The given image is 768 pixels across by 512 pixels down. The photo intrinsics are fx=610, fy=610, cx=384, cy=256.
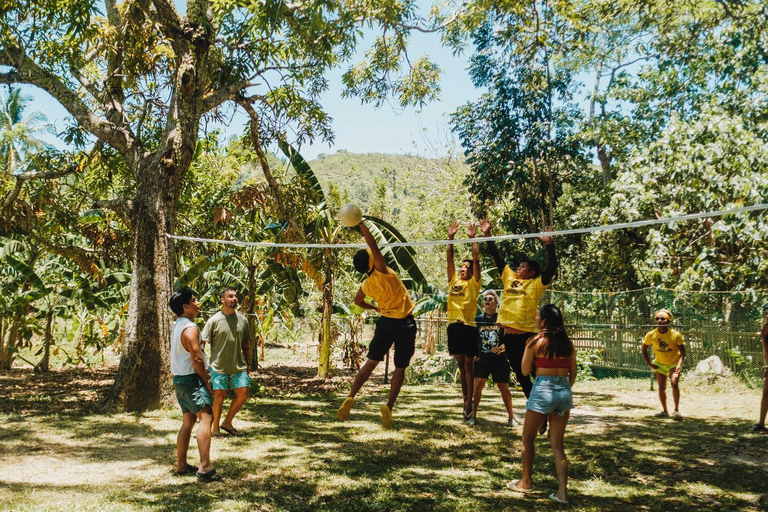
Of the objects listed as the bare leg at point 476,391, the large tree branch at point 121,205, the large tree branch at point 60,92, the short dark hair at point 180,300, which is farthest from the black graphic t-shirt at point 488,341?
the large tree branch at point 60,92

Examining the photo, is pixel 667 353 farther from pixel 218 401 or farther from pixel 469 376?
pixel 218 401

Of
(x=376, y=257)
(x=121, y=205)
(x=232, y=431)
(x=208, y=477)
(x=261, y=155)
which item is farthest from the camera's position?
(x=261, y=155)

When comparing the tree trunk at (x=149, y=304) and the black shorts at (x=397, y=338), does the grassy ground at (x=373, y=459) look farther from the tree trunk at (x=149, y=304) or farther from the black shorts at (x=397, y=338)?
the black shorts at (x=397, y=338)

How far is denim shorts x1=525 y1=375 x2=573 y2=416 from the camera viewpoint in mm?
4105

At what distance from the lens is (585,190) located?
58.0 feet

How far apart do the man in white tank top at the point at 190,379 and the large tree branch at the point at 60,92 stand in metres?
4.31

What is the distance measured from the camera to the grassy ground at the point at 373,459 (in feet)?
13.7

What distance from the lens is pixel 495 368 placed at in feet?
21.6

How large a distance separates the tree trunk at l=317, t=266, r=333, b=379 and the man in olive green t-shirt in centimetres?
481

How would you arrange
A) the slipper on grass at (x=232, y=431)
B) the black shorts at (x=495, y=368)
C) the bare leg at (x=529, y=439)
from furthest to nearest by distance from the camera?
1. the black shorts at (x=495, y=368)
2. the slipper on grass at (x=232, y=431)
3. the bare leg at (x=529, y=439)

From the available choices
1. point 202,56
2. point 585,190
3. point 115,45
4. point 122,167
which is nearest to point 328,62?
point 202,56

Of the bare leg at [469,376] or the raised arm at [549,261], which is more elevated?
the raised arm at [549,261]

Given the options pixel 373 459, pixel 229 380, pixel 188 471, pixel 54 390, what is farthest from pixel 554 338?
pixel 54 390

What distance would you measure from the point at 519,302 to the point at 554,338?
1630mm
